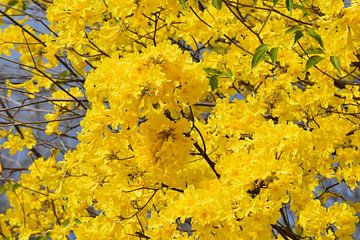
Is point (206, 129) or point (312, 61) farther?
point (206, 129)

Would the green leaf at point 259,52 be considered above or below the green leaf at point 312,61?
above

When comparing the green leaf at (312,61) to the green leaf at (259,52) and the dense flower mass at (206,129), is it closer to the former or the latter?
the dense flower mass at (206,129)

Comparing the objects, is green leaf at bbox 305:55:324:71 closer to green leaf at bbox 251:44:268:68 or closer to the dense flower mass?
the dense flower mass

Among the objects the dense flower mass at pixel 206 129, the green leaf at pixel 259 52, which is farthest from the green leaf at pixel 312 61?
the green leaf at pixel 259 52

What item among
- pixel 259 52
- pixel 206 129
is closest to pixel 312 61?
pixel 259 52

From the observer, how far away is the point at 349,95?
2.72 m

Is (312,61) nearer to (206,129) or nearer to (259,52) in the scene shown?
(259,52)

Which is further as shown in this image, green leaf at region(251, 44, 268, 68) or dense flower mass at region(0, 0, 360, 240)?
green leaf at region(251, 44, 268, 68)

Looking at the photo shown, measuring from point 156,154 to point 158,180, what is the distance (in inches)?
4.3

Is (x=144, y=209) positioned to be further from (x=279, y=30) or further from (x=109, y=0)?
(x=279, y=30)

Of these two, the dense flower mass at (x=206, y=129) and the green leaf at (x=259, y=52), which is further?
the green leaf at (x=259, y=52)

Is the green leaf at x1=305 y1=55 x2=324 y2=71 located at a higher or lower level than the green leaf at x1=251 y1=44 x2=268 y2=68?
lower

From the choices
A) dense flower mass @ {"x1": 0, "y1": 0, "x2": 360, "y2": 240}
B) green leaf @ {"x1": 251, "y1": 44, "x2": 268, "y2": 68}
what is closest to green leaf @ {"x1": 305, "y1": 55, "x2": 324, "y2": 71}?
dense flower mass @ {"x1": 0, "y1": 0, "x2": 360, "y2": 240}

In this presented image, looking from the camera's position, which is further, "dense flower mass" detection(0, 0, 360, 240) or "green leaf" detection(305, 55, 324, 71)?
"green leaf" detection(305, 55, 324, 71)
